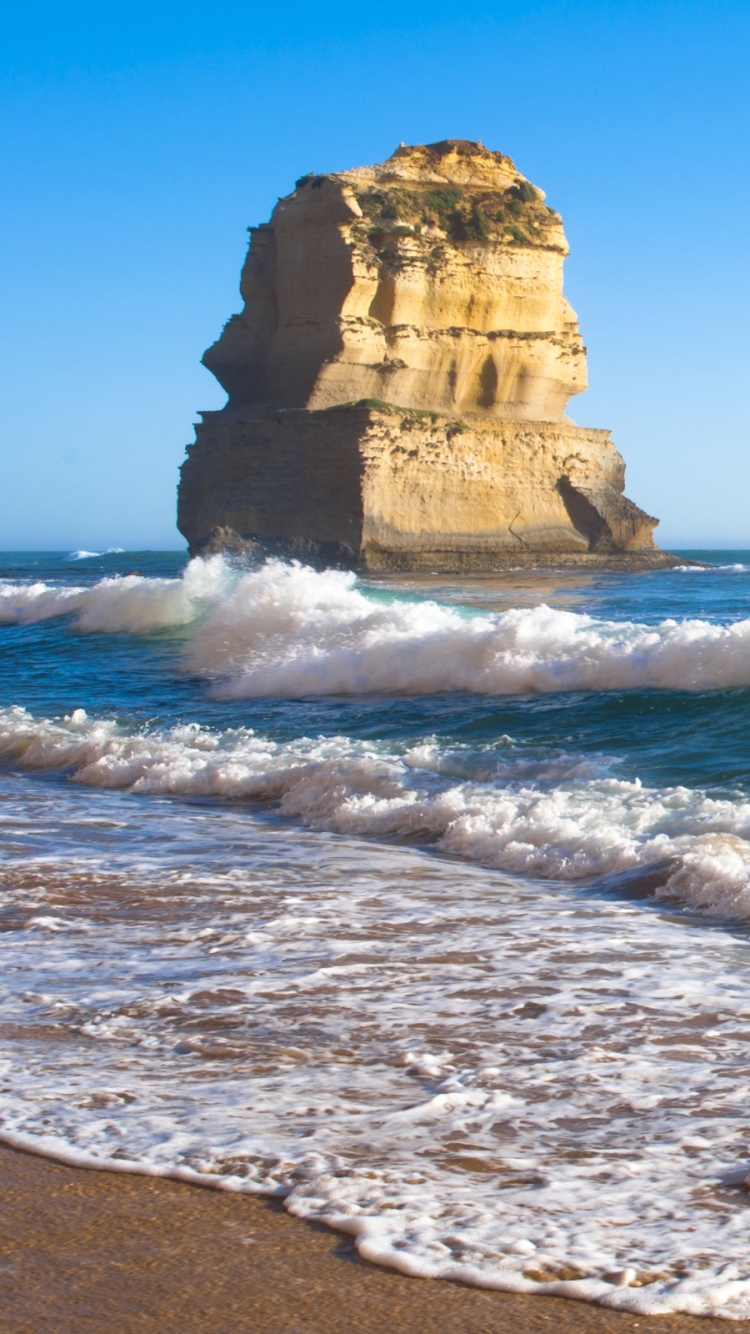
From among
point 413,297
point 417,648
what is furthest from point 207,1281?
point 413,297

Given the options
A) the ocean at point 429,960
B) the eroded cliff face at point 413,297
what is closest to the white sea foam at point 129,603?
the ocean at point 429,960

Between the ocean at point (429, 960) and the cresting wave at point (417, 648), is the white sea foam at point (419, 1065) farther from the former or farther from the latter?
the cresting wave at point (417, 648)

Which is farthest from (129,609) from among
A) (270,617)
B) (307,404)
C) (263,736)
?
(307,404)

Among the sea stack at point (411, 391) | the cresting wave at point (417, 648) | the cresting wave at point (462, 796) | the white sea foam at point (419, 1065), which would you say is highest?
the sea stack at point (411, 391)

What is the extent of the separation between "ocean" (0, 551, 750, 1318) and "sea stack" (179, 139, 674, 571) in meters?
26.5

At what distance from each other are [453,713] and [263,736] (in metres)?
1.37

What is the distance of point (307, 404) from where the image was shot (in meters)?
37.0

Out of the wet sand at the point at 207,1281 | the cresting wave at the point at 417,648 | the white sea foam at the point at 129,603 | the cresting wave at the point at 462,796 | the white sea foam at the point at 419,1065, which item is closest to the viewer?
the wet sand at the point at 207,1281

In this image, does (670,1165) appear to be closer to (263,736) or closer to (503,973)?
(503,973)

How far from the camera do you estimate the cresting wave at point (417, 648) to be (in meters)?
9.61

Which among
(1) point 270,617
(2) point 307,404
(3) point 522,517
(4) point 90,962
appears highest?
(2) point 307,404

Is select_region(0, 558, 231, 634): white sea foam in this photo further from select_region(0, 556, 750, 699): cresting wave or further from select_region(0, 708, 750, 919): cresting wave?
select_region(0, 708, 750, 919): cresting wave

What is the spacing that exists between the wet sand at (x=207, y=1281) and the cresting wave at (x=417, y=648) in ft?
23.3

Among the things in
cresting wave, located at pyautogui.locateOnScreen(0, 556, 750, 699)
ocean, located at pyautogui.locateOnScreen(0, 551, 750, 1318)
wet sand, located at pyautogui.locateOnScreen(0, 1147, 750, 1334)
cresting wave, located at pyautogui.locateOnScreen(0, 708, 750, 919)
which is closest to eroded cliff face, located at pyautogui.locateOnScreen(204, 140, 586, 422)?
cresting wave, located at pyautogui.locateOnScreen(0, 556, 750, 699)
